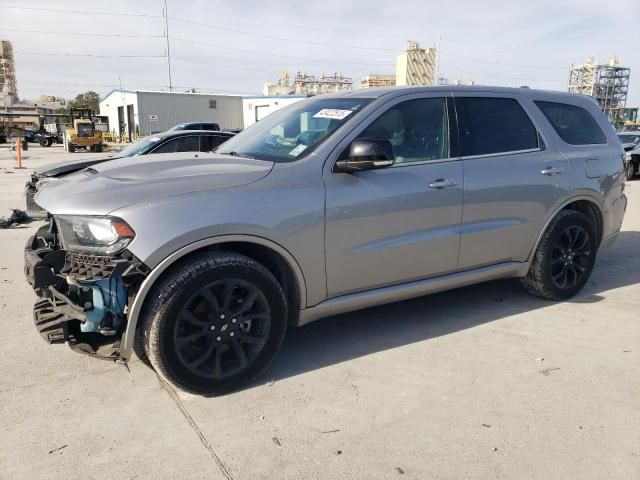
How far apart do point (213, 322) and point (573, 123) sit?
374 cm

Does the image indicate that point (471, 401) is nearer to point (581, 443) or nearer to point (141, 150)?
point (581, 443)

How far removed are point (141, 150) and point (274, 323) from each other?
19.0 ft

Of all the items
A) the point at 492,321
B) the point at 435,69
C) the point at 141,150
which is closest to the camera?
the point at 492,321

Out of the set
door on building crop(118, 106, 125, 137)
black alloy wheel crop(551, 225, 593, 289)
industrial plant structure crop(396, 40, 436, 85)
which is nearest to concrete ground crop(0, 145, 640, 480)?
black alloy wheel crop(551, 225, 593, 289)

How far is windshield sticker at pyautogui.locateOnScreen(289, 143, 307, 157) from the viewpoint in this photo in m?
3.41

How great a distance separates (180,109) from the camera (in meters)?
43.6

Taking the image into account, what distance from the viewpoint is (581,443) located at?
2693mm

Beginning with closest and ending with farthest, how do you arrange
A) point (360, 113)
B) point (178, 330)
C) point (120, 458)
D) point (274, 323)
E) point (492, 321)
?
1. point (120, 458)
2. point (178, 330)
3. point (274, 323)
4. point (360, 113)
5. point (492, 321)

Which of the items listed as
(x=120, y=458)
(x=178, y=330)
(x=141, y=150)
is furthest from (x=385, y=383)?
(x=141, y=150)

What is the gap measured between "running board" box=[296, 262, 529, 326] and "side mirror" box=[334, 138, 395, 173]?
0.86 m

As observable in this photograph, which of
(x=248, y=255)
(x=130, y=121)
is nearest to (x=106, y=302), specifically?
(x=248, y=255)

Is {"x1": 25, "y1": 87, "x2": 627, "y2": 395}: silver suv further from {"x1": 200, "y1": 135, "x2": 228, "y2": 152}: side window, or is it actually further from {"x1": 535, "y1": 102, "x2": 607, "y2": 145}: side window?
{"x1": 200, "y1": 135, "x2": 228, "y2": 152}: side window

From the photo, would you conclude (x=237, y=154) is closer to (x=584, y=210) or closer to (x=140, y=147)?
(x=584, y=210)

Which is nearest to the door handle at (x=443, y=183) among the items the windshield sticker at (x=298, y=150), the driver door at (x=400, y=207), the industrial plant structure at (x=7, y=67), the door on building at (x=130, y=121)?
the driver door at (x=400, y=207)
